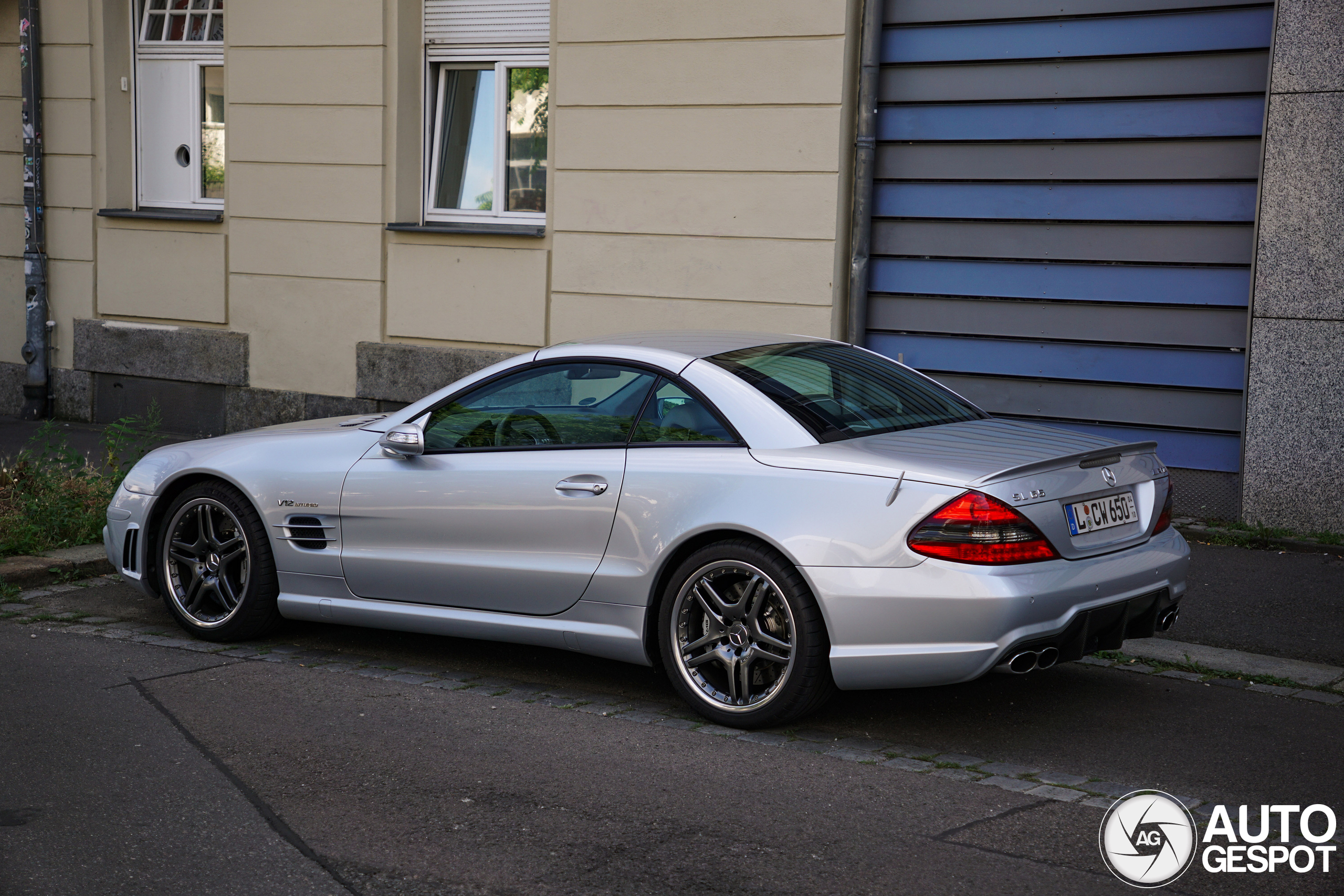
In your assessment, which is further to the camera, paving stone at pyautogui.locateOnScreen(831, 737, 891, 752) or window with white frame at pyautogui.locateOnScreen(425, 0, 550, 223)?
window with white frame at pyautogui.locateOnScreen(425, 0, 550, 223)

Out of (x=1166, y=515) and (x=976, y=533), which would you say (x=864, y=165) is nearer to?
(x=1166, y=515)

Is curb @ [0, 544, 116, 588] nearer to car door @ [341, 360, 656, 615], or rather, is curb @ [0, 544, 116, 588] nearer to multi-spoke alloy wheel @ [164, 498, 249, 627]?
multi-spoke alloy wheel @ [164, 498, 249, 627]

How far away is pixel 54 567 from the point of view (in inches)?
287

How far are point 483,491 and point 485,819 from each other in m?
1.62

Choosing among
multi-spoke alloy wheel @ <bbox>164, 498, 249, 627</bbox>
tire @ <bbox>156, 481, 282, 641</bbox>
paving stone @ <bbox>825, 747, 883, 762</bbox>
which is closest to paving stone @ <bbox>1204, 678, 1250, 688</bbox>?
paving stone @ <bbox>825, 747, 883, 762</bbox>

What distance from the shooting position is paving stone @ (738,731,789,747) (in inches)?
183

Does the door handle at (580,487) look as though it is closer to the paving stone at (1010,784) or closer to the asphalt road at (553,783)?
the asphalt road at (553,783)

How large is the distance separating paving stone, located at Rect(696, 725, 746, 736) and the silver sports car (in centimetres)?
3

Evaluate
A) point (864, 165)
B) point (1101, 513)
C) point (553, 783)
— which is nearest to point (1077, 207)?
point (864, 165)

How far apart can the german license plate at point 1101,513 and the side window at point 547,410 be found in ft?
5.17

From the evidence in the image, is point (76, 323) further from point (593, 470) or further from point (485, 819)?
point (485, 819)

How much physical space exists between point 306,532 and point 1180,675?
3576 millimetres

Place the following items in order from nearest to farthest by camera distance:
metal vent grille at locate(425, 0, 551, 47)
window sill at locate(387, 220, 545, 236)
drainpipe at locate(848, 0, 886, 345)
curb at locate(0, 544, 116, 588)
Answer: curb at locate(0, 544, 116, 588), drainpipe at locate(848, 0, 886, 345), window sill at locate(387, 220, 545, 236), metal vent grille at locate(425, 0, 551, 47)

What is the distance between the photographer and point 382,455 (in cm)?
562
